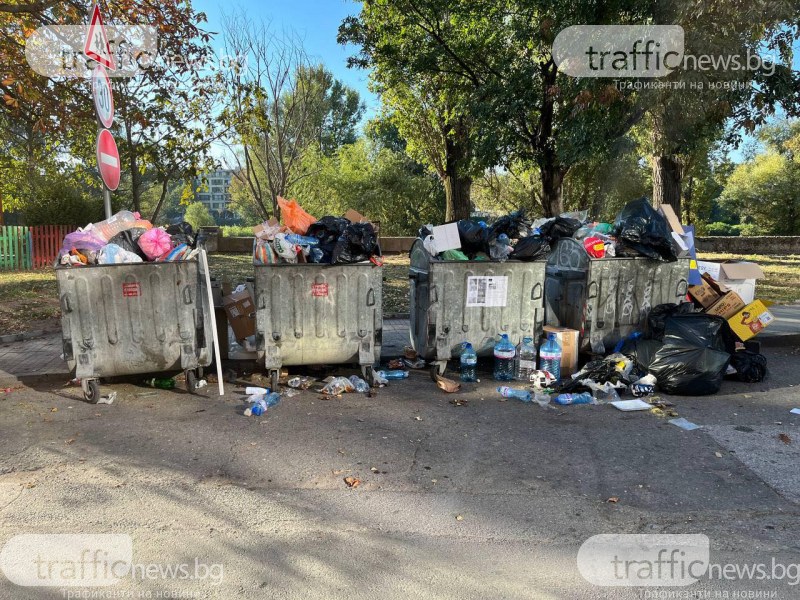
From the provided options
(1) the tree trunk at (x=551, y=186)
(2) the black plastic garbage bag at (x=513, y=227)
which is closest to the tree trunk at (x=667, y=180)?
(1) the tree trunk at (x=551, y=186)

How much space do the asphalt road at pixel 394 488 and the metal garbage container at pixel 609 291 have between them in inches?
48.4

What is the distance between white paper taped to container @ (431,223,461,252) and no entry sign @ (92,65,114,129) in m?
3.59

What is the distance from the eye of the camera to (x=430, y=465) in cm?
381

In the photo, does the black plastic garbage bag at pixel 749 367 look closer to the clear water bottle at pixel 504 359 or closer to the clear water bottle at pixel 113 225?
the clear water bottle at pixel 504 359

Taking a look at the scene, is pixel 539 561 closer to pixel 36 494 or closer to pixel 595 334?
pixel 36 494

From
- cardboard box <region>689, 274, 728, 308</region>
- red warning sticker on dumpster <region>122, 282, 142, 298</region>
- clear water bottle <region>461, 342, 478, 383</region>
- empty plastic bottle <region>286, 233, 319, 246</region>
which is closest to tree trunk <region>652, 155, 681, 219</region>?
cardboard box <region>689, 274, 728, 308</region>

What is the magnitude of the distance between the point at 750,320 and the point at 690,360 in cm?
174

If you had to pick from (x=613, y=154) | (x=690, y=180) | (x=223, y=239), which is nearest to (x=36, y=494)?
(x=613, y=154)

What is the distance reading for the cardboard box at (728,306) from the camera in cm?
648

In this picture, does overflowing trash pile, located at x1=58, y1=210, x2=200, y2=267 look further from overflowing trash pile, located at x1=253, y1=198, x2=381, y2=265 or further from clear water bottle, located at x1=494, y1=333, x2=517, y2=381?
clear water bottle, located at x1=494, y1=333, x2=517, y2=381

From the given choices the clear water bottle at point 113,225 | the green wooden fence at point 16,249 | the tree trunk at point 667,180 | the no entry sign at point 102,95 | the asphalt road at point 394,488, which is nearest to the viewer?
the asphalt road at point 394,488

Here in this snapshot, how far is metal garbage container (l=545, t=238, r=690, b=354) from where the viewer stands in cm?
604

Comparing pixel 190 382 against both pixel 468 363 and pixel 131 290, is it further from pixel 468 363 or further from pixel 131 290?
pixel 468 363

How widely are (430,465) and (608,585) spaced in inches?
58.1
